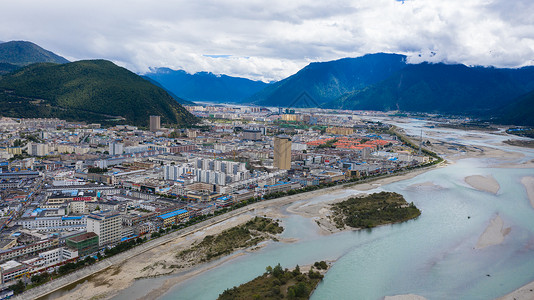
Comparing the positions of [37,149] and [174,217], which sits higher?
[37,149]

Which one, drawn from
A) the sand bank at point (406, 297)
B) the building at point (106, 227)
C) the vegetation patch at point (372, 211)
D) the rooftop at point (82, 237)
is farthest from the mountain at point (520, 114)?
the rooftop at point (82, 237)

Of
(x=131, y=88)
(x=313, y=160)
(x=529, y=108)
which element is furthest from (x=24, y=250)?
(x=529, y=108)

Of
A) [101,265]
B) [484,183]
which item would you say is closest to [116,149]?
[101,265]

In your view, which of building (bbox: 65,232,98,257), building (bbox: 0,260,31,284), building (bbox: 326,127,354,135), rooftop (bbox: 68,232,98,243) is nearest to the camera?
building (bbox: 0,260,31,284)

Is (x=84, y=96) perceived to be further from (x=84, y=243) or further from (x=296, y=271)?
(x=296, y=271)

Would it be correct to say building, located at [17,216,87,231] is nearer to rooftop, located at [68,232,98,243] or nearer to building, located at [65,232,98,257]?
rooftop, located at [68,232,98,243]

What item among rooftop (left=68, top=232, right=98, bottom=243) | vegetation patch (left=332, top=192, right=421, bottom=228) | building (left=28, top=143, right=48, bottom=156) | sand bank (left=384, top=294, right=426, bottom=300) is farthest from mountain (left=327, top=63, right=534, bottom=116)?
rooftop (left=68, top=232, right=98, bottom=243)
